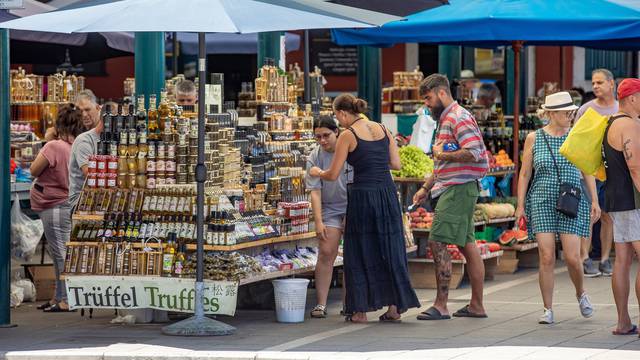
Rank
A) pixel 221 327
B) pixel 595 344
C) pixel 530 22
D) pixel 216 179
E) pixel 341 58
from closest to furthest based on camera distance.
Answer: pixel 595 344, pixel 221 327, pixel 216 179, pixel 530 22, pixel 341 58

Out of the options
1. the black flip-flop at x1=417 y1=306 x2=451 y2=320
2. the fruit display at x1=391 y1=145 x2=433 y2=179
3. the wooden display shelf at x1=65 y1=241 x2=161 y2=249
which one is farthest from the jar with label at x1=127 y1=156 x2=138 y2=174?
the fruit display at x1=391 y1=145 x2=433 y2=179

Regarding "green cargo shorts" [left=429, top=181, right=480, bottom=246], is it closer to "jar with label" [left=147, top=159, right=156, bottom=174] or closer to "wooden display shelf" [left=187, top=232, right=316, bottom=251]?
"wooden display shelf" [left=187, top=232, right=316, bottom=251]

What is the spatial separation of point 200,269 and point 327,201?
1373 mm

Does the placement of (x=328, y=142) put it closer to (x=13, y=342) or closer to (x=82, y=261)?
(x=82, y=261)

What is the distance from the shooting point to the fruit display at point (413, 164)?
13.9 meters

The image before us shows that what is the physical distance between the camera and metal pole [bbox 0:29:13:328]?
10992mm

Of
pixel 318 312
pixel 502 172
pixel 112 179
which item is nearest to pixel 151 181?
pixel 112 179

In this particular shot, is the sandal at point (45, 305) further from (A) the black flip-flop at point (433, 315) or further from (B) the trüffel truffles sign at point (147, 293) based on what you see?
(A) the black flip-flop at point (433, 315)

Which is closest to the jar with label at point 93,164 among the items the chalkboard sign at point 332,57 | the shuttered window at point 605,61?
the chalkboard sign at point 332,57

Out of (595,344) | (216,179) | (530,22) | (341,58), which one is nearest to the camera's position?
(595,344)

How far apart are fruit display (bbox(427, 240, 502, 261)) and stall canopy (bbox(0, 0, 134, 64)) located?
15.7 feet

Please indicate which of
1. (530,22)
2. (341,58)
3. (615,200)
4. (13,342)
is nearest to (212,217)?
(13,342)

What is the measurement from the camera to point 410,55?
95.6 feet

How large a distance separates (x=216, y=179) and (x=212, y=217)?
409mm
